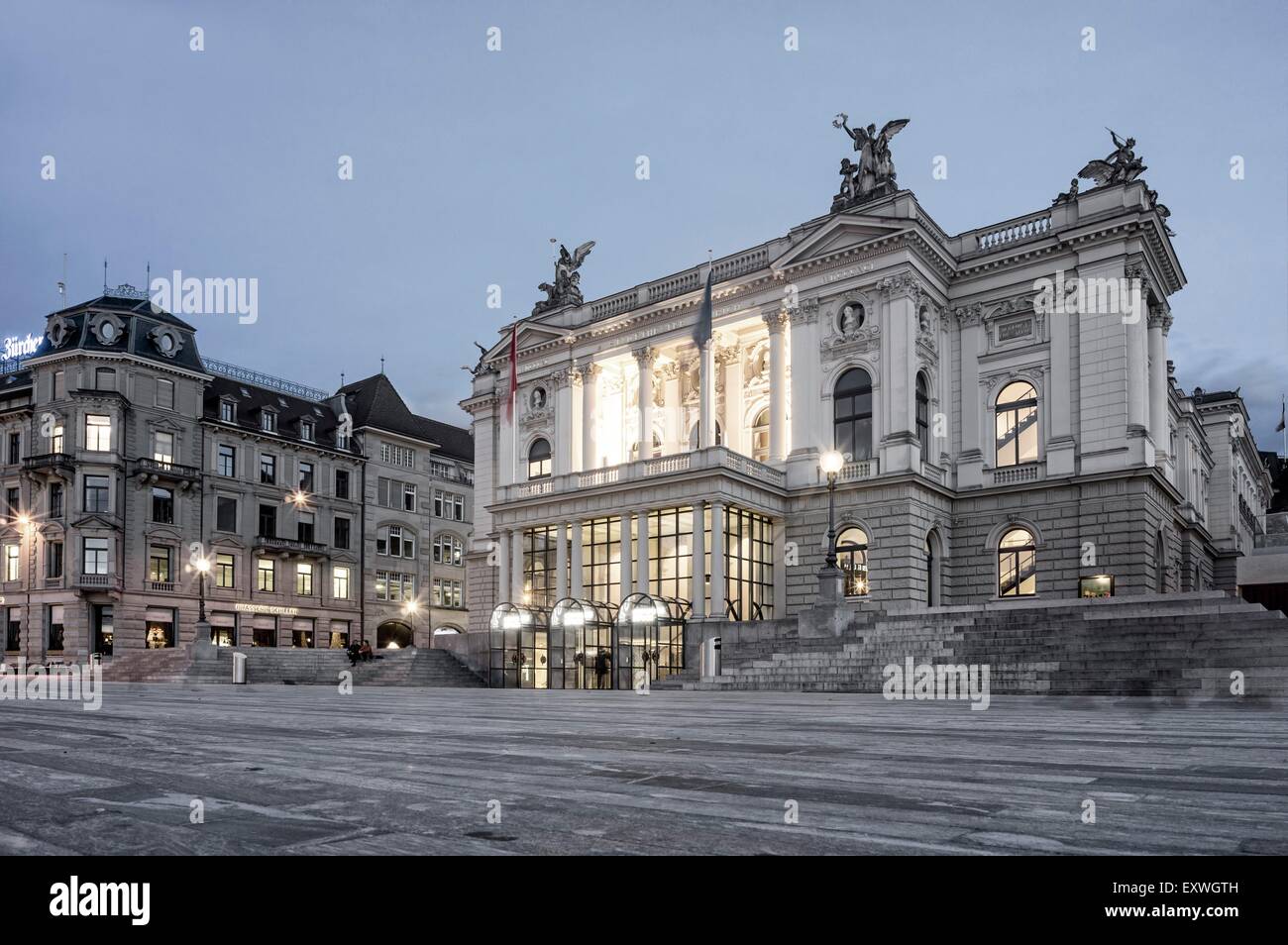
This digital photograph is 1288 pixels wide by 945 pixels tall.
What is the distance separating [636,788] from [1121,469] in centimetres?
3815

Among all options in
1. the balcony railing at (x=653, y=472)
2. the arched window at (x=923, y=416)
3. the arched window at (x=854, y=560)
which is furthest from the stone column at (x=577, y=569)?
the arched window at (x=923, y=416)

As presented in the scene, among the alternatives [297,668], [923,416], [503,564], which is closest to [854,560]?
[923,416]

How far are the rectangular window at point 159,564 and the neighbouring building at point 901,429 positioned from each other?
25540mm

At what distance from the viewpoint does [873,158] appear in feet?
152

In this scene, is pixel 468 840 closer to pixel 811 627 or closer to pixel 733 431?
pixel 811 627

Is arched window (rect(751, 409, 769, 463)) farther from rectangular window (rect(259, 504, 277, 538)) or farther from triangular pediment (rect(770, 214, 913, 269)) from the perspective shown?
rectangular window (rect(259, 504, 277, 538))

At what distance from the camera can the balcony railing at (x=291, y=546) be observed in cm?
6875

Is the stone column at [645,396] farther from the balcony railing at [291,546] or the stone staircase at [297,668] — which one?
the balcony railing at [291,546]

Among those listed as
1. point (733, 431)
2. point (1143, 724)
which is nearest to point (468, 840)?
point (1143, 724)

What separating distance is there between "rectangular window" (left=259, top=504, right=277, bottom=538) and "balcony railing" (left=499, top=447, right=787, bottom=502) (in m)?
26.5

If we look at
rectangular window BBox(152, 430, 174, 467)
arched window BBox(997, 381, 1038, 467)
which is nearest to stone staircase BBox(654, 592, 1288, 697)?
arched window BBox(997, 381, 1038, 467)

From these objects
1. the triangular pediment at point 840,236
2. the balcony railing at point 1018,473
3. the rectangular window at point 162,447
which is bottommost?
the balcony railing at point 1018,473

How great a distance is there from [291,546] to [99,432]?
560 inches

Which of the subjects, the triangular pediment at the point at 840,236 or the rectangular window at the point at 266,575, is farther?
the rectangular window at the point at 266,575
